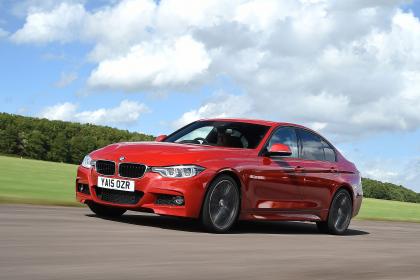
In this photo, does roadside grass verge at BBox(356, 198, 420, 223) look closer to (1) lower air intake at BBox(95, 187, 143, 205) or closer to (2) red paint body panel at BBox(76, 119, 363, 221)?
(2) red paint body panel at BBox(76, 119, 363, 221)

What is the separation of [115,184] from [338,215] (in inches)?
163

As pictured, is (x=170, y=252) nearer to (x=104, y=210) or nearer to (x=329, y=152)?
(x=104, y=210)

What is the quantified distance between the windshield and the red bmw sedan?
0.04 ft

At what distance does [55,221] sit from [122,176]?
98cm

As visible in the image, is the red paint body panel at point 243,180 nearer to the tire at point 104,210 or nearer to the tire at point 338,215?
the tire at point 338,215

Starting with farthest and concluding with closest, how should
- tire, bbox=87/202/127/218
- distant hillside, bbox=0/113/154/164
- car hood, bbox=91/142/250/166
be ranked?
distant hillside, bbox=0/113/154/164
tire, bbox=87/202/127/218
car hood, bbox=91/142/250/166

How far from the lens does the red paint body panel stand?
940 cm

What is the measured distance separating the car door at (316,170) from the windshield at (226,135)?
3.16 feet

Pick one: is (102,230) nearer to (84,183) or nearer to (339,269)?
(84,183)

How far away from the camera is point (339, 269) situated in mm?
7008

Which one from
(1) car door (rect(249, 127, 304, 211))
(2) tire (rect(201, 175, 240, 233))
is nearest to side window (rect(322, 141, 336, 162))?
(1) car door (rect(249, 127, 304, 211))

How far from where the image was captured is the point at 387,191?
6550cm

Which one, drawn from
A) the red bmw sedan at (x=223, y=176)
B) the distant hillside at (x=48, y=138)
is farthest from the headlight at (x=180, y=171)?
the distant hillside at (x=48, y=138)

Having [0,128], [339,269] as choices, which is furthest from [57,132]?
[339,269]
